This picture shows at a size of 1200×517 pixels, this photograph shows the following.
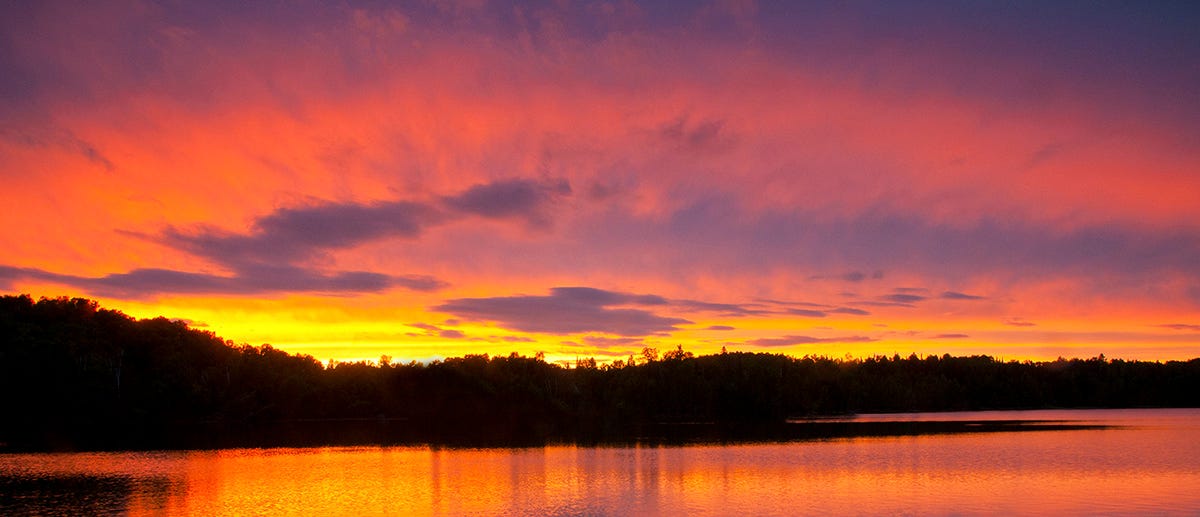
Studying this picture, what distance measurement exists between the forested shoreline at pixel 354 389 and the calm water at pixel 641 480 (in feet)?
251

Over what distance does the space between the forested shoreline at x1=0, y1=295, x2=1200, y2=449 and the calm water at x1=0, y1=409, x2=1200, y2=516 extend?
7653 cm

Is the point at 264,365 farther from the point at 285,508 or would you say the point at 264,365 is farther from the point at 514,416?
the point at 285,508

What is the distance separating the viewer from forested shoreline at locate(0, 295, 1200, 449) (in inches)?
5979

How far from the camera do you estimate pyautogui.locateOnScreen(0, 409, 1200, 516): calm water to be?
42.1 m

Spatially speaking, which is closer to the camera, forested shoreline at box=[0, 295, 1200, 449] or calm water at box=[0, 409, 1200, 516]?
calm water at box=[0, 409, 1200, 516]

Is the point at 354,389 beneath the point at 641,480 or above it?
above

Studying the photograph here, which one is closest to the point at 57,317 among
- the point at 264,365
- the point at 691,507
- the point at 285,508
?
the point at 264,365

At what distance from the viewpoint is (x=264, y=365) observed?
606 ft

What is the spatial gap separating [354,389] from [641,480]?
145 meters

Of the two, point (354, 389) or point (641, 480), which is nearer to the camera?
point (641, 480)

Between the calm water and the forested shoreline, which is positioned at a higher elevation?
the forested shoreline

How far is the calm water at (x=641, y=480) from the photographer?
138 ft

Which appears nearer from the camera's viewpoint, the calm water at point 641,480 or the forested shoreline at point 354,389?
the calm water at point 641,480

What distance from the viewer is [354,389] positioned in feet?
612
